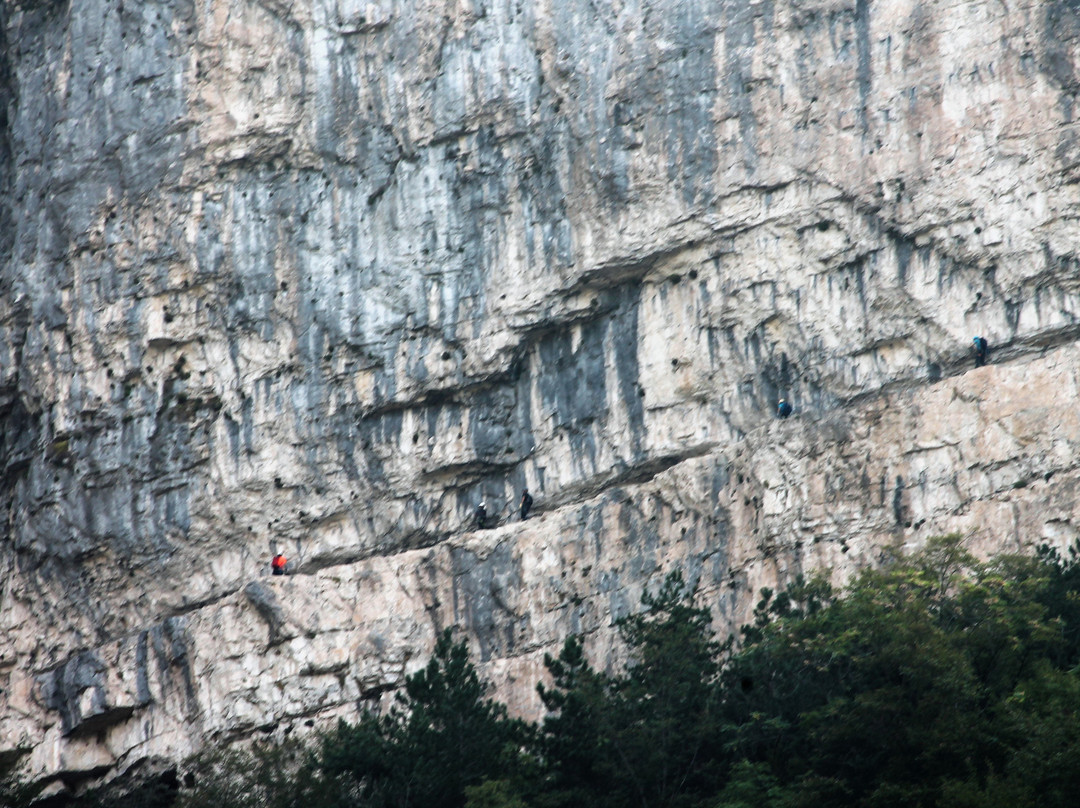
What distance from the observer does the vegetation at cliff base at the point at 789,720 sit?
28.3 m

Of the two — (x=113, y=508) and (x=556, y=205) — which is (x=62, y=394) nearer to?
(x=113, y=508)

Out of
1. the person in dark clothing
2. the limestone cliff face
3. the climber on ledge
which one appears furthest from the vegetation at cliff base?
the climber on ledge

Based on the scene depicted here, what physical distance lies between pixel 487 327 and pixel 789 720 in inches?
578

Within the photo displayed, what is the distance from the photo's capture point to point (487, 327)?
41938 mm

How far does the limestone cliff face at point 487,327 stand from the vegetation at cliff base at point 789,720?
4688 mm

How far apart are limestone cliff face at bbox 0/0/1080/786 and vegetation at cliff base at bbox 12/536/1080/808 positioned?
469 centimetres

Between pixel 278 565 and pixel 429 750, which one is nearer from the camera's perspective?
pixel 429 750

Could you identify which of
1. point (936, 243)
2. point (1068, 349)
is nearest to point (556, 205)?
point (936, 243)

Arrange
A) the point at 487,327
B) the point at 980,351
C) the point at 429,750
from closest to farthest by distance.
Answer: the point at 429,750
the point at 980,351
the point at 487,327

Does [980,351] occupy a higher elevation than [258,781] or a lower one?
higher

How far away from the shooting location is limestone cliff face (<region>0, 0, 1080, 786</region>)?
1513 inches

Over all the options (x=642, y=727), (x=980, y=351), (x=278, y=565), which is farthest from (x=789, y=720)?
(x=278, y=565)

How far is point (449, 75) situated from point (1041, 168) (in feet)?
48.6

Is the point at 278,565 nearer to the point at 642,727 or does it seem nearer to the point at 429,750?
the point at 429,750
